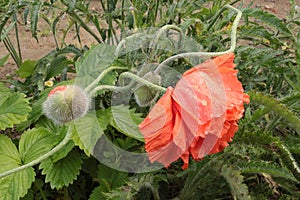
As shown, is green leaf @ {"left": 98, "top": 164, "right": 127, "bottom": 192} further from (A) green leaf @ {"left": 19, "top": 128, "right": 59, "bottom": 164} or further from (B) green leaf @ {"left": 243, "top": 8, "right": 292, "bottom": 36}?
(B) green leaf @ {"left": 243, "top": 8, "right": 292, "bottom": 36}

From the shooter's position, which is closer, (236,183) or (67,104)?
(67,104)

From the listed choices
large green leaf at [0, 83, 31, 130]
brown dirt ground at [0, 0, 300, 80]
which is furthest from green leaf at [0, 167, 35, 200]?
brown dirt ground at [0, 0, 300, 80]

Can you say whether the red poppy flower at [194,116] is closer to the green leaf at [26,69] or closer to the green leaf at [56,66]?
the green leaf at [56,66]

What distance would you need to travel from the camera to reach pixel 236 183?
1.09 meters

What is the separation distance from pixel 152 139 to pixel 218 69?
178 millimetres

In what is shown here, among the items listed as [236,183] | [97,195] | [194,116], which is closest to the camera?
[194,116]

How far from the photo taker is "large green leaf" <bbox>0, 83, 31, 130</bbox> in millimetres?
1245

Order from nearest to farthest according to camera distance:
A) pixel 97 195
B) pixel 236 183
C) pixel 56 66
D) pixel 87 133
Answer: pixel 236 183 < pixel 87 133 < pixel 97 195 < pixel 56 66

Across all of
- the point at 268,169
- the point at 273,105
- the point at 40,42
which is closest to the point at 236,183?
the point at 268,169

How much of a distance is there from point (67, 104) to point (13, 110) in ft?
1.29

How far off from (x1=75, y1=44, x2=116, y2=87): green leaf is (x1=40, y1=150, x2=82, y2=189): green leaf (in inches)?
8.4

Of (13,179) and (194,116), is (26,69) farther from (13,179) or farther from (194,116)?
(194,116)

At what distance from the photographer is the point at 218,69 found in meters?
0.90

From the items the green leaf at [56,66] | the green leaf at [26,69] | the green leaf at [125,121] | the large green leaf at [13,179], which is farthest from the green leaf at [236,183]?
the green leaf at [26,69]
